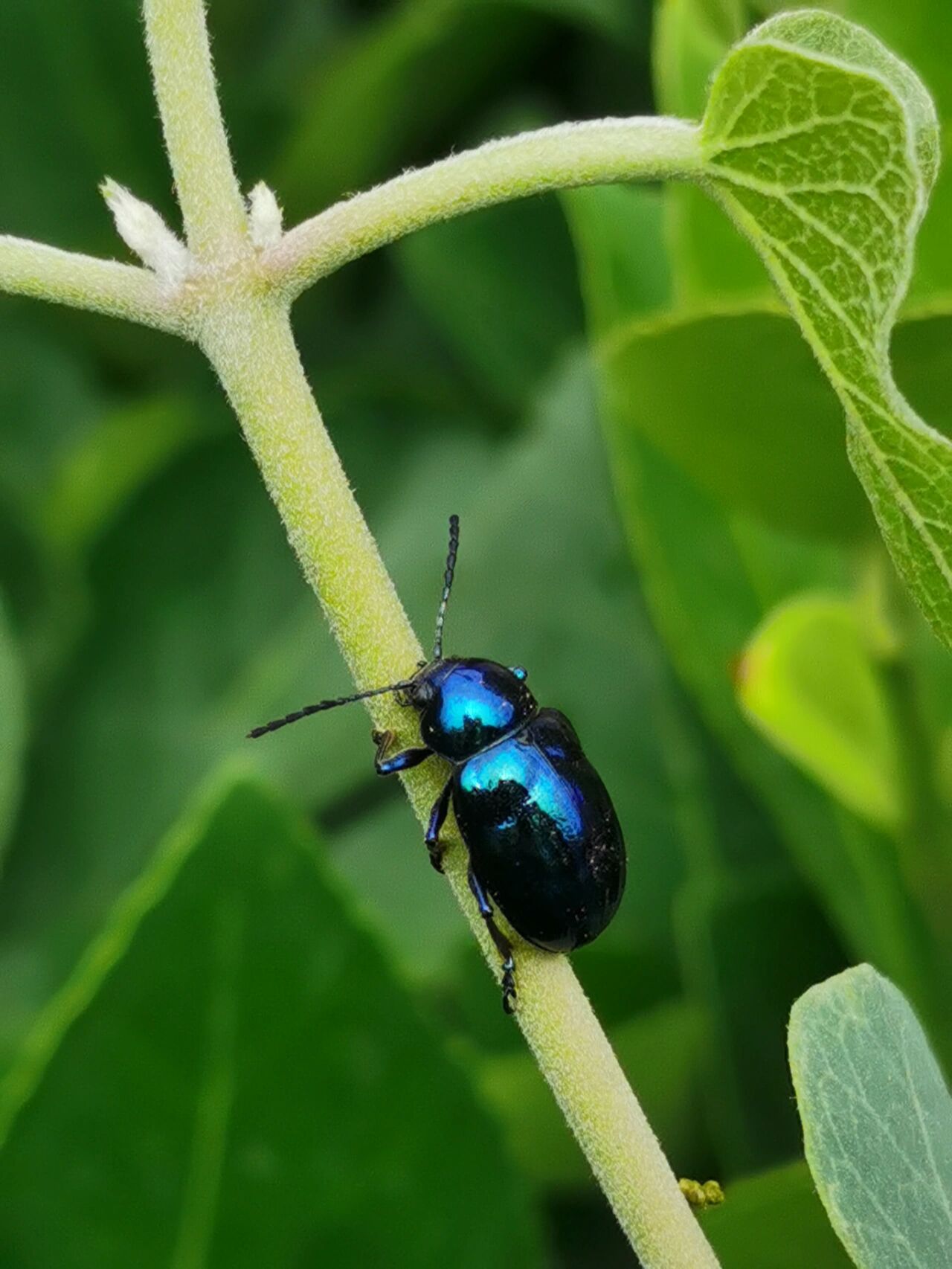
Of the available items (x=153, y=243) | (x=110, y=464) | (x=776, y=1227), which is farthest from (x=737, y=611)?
(x=110, y=464)

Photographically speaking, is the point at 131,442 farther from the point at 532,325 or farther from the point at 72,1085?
the point at 72,1085

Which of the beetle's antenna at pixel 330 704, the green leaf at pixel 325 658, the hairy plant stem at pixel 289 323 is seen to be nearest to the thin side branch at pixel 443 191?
the hairy plant stem at pixel 289 323

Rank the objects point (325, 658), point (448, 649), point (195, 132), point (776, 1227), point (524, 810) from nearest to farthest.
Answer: point (195, 132)
point (776, 1227)
point (524, 810)
point (448, 649)
point (325, 658)

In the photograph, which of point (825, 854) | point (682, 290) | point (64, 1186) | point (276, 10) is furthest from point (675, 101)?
point (276, 10)

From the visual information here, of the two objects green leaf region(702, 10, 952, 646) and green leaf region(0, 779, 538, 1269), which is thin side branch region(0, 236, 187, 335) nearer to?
green leaf region(702, 10, 952, 646)

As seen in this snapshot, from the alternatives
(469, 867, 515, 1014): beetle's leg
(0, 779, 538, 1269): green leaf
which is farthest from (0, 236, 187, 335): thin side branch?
(0, 779, 538, 1269): green leaf

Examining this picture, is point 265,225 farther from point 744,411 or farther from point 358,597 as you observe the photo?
point 744,411
